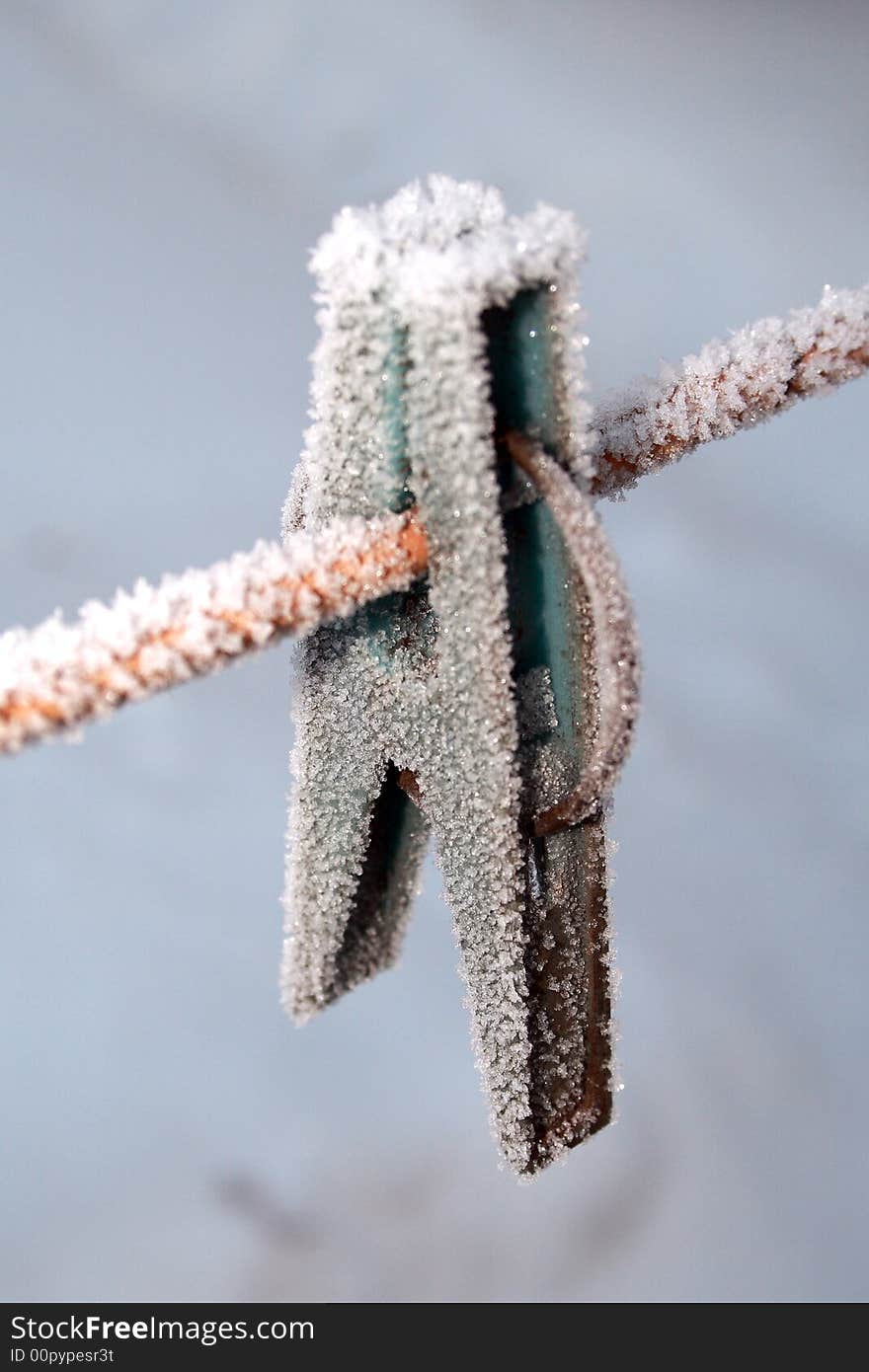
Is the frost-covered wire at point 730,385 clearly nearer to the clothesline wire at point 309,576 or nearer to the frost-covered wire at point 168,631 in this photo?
the clothesline wire at point 309,576

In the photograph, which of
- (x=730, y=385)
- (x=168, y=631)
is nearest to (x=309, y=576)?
(x=168, y=631)

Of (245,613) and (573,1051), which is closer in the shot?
(245,613)

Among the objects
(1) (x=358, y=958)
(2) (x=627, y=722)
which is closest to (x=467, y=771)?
(2) (x=627, y=722)

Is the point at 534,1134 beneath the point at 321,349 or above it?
beneath

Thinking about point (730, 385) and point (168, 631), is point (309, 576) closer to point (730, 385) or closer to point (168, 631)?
point (168, 631)

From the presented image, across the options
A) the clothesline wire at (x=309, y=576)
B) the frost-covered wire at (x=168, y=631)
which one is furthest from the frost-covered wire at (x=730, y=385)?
A: the frost-covered wire at (x=168, y=631)

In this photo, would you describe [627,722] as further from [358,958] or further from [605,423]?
[358,958]
